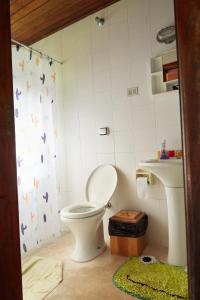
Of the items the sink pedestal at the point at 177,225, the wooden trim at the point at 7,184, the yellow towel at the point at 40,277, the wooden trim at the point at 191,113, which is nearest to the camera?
the wooden trim at the point at 191,113

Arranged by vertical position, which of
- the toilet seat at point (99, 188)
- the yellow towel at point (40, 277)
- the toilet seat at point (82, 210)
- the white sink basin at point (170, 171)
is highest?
the white sink basin at point (170, 171)

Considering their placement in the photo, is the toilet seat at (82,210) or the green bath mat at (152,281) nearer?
the green bath mat at (152,281)

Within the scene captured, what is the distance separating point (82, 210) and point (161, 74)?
1.49 metres

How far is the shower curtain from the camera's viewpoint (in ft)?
6.64

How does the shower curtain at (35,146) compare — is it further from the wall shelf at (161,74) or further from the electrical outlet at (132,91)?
the wall shelf at (161,74)

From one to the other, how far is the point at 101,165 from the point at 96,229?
2.22ft

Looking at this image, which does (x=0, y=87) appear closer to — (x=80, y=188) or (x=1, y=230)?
(x=1, y=230)

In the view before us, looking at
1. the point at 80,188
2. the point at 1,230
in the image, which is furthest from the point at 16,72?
the point at 1,230

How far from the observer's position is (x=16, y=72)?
6.61 feet

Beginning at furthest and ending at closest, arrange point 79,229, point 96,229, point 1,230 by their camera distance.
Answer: point 96,229, point 79,229, point 1,230

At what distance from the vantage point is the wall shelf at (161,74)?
192 cm

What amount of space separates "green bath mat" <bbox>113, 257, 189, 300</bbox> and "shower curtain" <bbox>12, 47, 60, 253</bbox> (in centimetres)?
93

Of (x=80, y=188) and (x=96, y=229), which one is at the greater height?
(x=80, y=188)

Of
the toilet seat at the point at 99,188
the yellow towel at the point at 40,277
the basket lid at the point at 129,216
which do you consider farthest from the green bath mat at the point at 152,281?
the toilet seat at the point at 99,188
